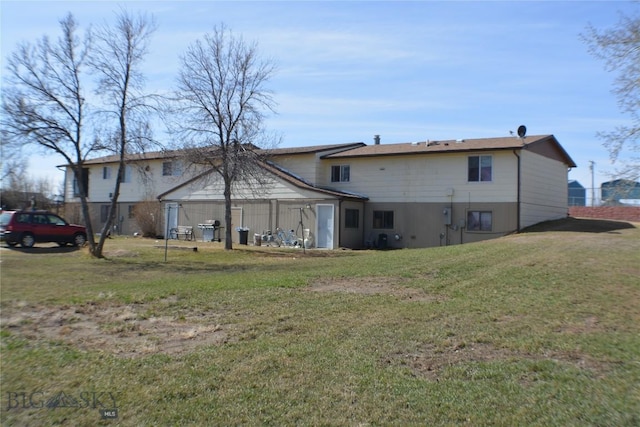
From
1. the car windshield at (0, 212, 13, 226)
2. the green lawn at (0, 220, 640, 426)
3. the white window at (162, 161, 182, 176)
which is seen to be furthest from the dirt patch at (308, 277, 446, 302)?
the white window at (162, 161, 182, 176)

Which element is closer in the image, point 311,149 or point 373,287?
point 373,287

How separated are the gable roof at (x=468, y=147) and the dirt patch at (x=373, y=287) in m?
15.6

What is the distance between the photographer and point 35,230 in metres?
23.3

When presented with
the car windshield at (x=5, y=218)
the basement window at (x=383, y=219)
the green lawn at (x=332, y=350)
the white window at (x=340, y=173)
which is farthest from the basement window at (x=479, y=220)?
the car windshield at (x=5, y=218)

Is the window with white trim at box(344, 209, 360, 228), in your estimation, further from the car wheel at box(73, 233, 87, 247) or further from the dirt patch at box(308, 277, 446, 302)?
the dirt patch at box(308, 277, 446, 302)

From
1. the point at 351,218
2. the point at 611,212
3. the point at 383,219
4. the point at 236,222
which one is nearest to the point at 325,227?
the point at 351,218

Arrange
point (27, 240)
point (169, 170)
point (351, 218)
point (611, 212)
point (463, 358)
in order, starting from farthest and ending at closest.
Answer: point (611, 212) < point (169, 170) < point (351, 218) < point (27, 240) < point (463, 358)

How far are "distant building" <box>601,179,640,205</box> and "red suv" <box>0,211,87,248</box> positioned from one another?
22.5m

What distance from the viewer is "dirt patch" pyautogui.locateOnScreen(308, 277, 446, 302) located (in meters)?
10.3

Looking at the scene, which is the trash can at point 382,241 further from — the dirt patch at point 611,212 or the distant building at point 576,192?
the distant building at point 576,192

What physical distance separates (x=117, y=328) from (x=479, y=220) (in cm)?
2151

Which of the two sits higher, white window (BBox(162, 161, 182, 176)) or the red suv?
white window (BBox(162, 161, 182, 176))

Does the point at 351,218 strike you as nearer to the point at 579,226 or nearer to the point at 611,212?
the point at 579,226

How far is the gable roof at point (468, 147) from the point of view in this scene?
26000 mm
